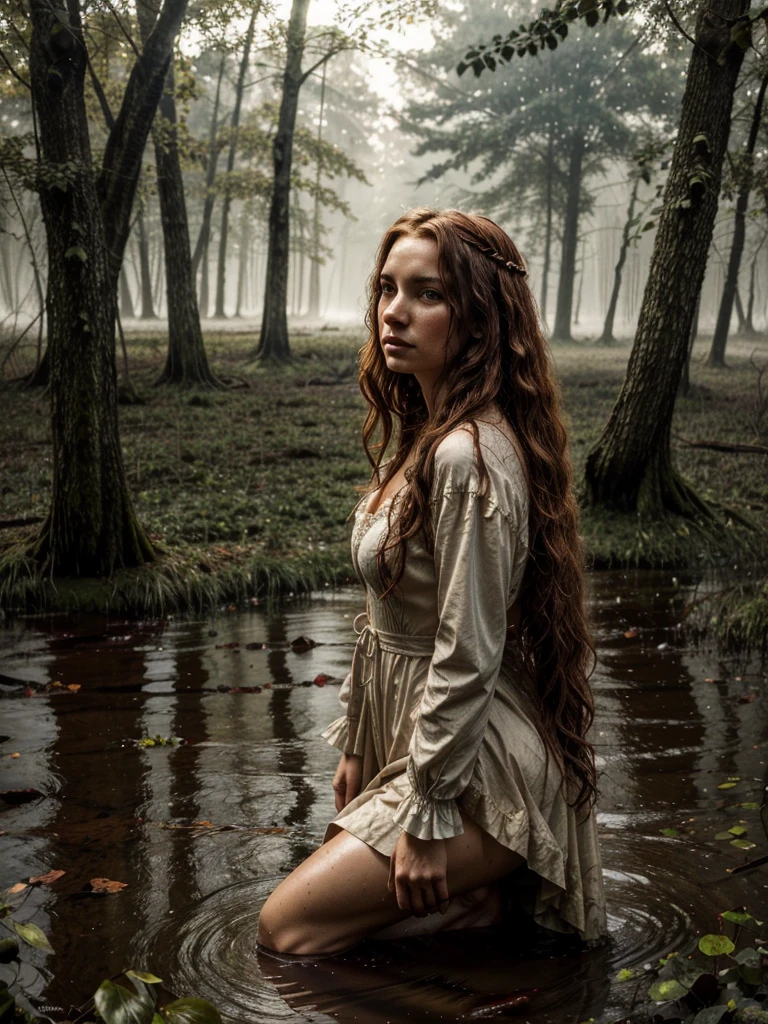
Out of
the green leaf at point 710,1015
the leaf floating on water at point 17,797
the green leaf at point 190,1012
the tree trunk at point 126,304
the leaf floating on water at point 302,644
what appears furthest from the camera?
the tree trunk at point 126,304

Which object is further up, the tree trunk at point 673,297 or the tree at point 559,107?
the tree at point 559,107

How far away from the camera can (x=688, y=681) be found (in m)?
6.28

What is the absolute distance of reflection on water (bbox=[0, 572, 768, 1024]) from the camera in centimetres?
294

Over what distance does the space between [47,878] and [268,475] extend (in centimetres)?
907

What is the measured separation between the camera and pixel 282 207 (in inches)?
797

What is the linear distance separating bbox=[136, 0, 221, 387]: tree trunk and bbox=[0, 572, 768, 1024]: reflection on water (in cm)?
1066

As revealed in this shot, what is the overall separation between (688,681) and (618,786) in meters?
1.80

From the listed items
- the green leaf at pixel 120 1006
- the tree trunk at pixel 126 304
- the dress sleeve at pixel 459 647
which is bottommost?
the green leaf at pixel 120 1006

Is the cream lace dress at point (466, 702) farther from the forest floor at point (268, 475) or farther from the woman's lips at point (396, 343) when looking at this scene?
the forest floor at point (268, 475)

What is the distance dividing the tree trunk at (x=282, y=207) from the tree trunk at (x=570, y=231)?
1378cm

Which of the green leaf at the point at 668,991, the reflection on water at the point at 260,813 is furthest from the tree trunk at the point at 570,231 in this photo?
the green leaf at the point at 668,991

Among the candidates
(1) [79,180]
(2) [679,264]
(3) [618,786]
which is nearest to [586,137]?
(2) [679,264]

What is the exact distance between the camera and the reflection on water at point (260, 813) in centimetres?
294

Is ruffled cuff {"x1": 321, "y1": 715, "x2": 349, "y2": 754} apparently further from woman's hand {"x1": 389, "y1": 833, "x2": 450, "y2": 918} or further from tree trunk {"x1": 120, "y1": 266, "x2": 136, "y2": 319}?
tree trunk {"x1": 120, "y1": 266, "x2": 136, "y2": 319}
